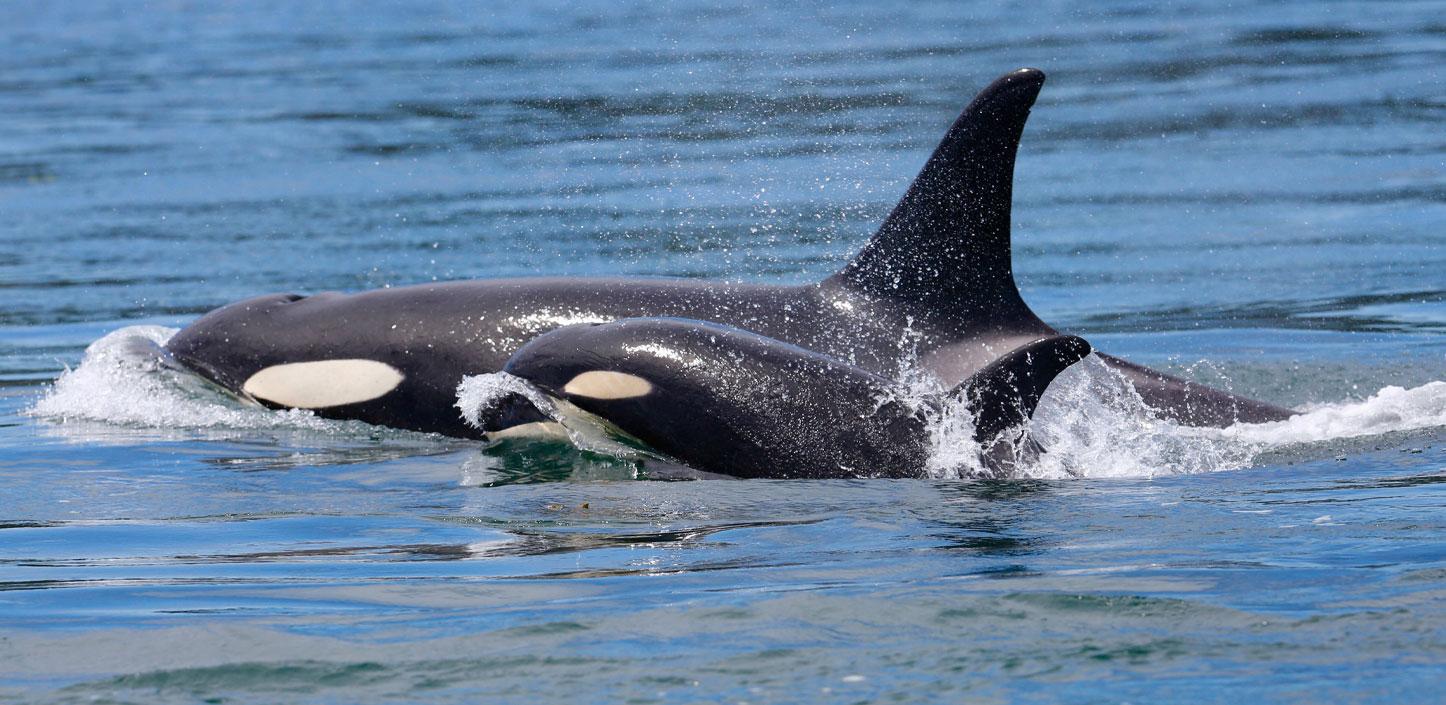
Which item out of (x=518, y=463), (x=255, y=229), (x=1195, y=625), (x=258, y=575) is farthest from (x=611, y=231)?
(x=1195, y=625)

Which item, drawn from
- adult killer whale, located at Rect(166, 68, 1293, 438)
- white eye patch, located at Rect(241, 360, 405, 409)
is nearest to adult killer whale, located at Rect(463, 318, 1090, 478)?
adult killer whale, located at Rect(166, 68, 1293, 438)

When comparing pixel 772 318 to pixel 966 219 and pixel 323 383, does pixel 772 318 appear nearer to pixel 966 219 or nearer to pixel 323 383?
pixel 966 219

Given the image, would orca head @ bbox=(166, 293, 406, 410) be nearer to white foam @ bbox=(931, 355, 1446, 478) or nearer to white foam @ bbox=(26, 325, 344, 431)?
white foam @ bbox=(26, 325, 344, 431)

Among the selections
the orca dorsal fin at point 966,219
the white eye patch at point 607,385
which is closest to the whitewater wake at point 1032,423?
the white eye patch at point 607,385

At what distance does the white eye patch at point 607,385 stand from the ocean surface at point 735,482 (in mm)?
296

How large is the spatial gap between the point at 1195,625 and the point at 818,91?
19483 mm

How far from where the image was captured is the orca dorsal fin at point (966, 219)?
9141 millimetres

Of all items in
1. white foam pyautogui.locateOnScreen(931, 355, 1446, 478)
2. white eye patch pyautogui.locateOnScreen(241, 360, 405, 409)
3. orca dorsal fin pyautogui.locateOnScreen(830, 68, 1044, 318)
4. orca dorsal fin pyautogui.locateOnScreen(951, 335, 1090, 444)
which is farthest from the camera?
white eye patch pyautogui.locateOnScreen(241, 360, 405, 409)

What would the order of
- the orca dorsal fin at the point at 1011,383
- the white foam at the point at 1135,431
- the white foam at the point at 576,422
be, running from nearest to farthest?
the orca dorsal fin at the point at 1011,383, the white foam at the point at 1135,431, the white foam at the point at 576,422

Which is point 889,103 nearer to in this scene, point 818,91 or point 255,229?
point 818,91

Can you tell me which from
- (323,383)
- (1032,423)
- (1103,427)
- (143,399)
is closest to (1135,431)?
(1103,427)

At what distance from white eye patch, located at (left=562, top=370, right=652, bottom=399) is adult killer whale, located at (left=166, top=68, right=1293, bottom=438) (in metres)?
1.35

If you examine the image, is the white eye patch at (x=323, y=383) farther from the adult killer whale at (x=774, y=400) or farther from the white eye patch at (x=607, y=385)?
the white eye patch at (x=607, y=385)

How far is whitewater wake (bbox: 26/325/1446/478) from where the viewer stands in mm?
8086
